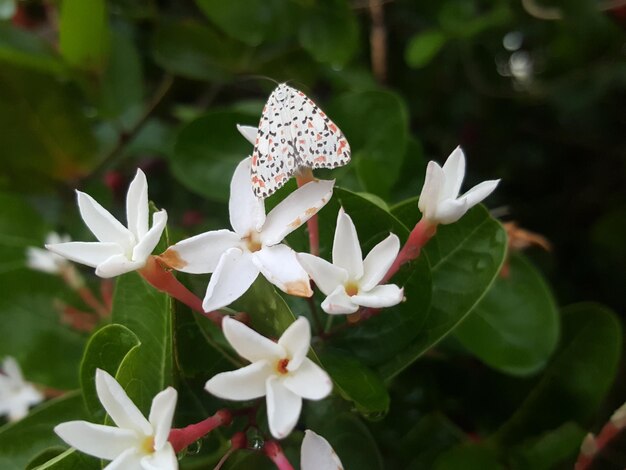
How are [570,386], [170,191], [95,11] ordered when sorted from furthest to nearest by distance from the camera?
[170,191], [95,11], [570,386]

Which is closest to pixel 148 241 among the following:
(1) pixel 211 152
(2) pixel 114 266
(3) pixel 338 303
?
(2) pixel 114 266

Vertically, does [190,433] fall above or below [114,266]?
→ below

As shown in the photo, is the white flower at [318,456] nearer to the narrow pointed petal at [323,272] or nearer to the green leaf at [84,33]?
the narrow pointed petal at [323,272]

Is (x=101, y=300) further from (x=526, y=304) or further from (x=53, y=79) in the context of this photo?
(x=526, y=304)

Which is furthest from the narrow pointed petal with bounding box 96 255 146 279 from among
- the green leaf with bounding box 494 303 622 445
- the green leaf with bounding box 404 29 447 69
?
the green leaf with bounding box 404 29 447 69

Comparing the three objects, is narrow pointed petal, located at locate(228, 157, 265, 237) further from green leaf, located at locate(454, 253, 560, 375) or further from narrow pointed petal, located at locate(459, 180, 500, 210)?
green leaf, located at locate(454, 253, 560, 375)

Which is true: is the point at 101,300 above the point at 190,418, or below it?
below

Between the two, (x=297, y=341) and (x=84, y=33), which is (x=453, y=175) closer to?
(x=297, y=341)

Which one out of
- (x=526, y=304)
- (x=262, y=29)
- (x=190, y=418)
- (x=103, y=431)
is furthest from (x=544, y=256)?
(x=103, y=431)
